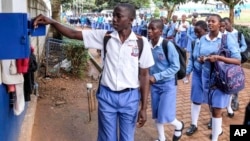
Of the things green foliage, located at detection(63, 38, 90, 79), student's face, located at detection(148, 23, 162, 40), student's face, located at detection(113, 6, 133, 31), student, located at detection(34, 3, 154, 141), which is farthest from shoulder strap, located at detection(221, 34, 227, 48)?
green foliage, located at detection(63, 38, 90, 79)

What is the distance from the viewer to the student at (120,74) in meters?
2.79

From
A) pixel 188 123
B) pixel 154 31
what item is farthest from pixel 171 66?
pixel 188 123

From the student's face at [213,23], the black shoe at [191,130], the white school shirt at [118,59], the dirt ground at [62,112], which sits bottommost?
the dirt ground at [62,112]

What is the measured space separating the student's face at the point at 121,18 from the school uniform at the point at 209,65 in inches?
61.2

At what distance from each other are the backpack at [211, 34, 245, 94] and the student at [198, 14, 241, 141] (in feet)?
0.21

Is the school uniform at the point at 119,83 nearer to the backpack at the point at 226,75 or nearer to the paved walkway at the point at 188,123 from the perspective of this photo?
the backpack at the point at 226,75

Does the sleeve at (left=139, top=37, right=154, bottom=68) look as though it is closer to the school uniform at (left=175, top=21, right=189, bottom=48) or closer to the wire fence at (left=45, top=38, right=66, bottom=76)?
the wire fence at (left=45, top=38, right=66, bottom=76)

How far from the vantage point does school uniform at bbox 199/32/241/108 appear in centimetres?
378

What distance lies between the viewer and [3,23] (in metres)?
2.20

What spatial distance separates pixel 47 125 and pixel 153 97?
1.84 m

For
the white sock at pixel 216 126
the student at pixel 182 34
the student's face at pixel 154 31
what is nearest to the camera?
the student's face at pixel 154 31

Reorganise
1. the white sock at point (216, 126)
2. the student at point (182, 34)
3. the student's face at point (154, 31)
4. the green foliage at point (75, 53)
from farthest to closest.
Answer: the student at point (182, 34) → the green foliage at point (75, 53) → the white sock at point (216, 126) → the student's face at point (154, 31)

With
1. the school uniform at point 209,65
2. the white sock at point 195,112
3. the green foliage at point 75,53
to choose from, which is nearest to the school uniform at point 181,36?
the green foliage at point 75,53

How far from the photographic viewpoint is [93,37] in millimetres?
2881
